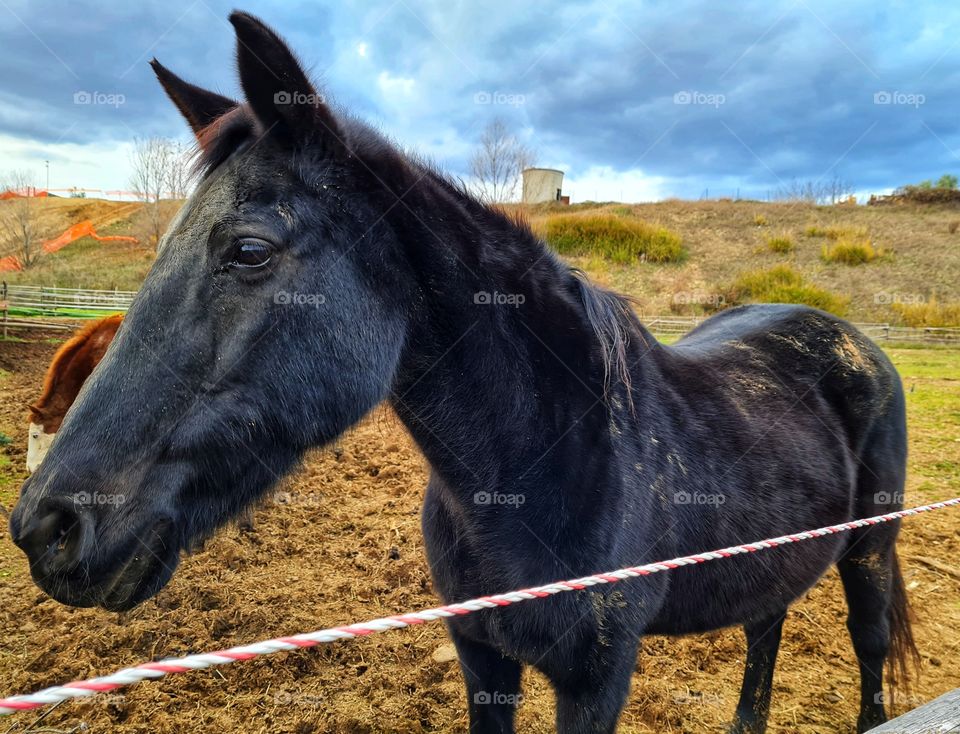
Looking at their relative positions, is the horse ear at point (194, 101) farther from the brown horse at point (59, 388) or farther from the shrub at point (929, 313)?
the shrub at point (929, 313)

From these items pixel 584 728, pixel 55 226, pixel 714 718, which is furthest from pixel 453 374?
pixel 55 226

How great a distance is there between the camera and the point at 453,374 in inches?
77.4

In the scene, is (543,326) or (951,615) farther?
(951,615)

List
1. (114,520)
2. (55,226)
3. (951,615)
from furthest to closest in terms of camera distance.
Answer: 1. (55,226)
2. (951,615)
3. (114,520)

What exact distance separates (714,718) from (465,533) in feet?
8.63

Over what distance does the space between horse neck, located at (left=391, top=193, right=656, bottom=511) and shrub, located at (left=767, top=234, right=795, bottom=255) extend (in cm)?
3259

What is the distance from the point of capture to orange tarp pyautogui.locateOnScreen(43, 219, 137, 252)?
3822cm

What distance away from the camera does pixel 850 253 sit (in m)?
27.7

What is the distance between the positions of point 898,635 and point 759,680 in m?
0.99

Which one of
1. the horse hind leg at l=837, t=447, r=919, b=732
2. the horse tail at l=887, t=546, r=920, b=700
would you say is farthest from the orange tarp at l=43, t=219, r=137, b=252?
the horse tail at l=887, t=546, r=920, b=700

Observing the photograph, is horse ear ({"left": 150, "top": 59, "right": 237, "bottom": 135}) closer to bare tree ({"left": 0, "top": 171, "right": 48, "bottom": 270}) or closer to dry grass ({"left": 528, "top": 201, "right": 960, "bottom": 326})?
dry grass ({"left": 528, "top": 201, "right": 960, "bottom": 326})

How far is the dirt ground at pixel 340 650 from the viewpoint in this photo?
3.23 m

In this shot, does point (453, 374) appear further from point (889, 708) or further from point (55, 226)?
point (55, 226)

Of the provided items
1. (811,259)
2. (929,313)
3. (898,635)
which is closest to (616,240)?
(811,259)
